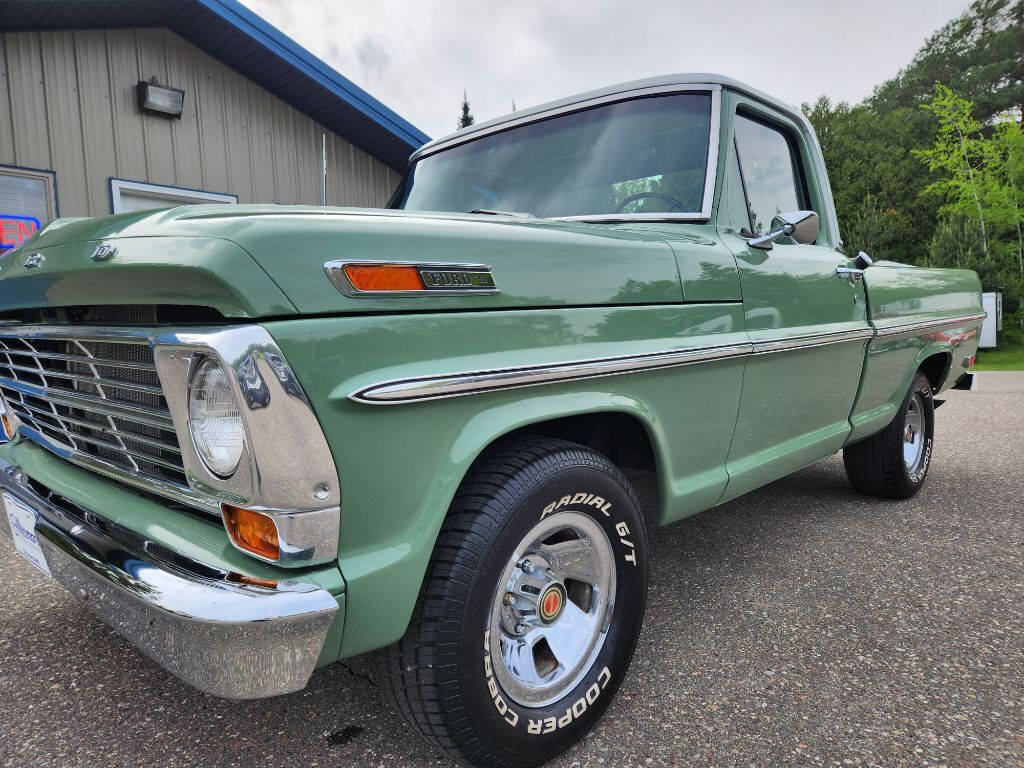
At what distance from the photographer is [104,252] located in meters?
1.46

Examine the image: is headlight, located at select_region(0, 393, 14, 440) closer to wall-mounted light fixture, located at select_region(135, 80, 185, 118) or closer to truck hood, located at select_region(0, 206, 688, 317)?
truck hood, located at select_region(0, 206, 688, 317)

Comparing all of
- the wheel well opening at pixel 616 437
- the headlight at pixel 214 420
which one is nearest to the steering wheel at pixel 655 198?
the wheel well opening at pixel 616 437

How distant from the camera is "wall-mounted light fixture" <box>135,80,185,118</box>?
229 inches

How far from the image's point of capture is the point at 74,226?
5.52ft

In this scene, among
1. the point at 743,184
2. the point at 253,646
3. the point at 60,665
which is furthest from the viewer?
the point at 743,184

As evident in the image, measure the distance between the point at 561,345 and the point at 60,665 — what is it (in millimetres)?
1976

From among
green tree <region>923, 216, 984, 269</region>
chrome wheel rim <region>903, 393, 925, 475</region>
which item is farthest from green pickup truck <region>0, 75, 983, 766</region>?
green tree <region>923, 216, 984, 269</region>

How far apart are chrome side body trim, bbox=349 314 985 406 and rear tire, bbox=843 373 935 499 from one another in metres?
1.52

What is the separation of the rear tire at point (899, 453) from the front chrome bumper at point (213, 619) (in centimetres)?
352

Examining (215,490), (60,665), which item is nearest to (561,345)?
(215,490)

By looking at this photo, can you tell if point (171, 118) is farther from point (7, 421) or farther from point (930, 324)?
point (930, 324)

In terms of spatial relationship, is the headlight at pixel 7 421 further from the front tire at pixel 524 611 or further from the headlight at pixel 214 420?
the front tire at pixel 524 611

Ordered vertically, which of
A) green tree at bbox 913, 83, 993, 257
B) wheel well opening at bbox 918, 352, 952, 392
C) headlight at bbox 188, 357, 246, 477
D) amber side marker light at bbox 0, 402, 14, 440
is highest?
green tree at bbox 913, 83, 993, 257

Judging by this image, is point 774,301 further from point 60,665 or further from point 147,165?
point 147,165
